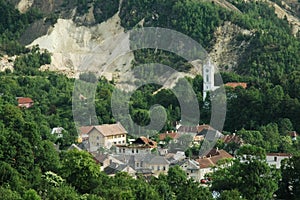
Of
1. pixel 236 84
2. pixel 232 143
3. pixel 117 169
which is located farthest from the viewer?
Answer: pixel 236 84

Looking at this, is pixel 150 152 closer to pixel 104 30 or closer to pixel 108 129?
Result: pixel 108 129

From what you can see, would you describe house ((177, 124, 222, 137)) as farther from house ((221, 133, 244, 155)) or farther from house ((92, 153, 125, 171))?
house ((92, 153, 125, 171))

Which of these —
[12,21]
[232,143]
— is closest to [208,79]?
[232,143]

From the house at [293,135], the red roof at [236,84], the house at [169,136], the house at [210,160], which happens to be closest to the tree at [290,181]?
the house at [210,160]

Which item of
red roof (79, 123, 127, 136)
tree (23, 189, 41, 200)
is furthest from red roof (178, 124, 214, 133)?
tree (23, 189, 41, 200)

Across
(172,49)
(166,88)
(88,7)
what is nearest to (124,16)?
(88,7)

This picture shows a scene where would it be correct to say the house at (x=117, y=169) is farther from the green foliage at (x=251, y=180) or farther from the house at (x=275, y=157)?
the house at (x=275, y=157)

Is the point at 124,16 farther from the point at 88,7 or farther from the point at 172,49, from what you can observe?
the point at 172,49
